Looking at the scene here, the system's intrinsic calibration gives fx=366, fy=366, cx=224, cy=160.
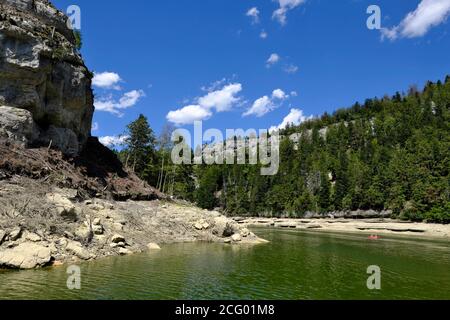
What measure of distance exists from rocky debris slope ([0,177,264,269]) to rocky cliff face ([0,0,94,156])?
32.6 feet

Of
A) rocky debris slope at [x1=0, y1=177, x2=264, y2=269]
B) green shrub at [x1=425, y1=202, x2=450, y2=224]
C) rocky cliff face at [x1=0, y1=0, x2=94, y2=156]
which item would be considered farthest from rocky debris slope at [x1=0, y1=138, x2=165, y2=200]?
green shrub at [x1=425, y1=202, x2=450, y2=224]

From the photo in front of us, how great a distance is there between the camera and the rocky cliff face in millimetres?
38688

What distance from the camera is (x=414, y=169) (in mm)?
109938

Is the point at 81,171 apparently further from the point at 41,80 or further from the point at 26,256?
the point at 26,256

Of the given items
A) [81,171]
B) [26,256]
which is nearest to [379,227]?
[81,171]

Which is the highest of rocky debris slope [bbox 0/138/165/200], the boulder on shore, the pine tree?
the pine tree

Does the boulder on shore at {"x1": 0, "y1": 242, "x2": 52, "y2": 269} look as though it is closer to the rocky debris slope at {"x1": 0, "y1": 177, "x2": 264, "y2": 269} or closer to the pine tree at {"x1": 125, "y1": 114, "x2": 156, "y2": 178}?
the rocky debris slope at {"x1": 0, "y1": 177, "x2": 264, "y2": 269}

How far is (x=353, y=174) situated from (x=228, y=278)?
375 ft

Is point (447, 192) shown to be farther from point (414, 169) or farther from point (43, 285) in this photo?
point (43, 285)

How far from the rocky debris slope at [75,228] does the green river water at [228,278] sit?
1.71 metres

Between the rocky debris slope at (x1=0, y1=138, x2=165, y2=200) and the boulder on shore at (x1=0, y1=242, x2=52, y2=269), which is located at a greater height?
the rocky debris slope at (x1=0, y1=138, x2=165, y2=200)

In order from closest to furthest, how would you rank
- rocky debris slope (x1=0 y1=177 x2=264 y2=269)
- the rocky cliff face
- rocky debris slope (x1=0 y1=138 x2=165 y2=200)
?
1. rocky debris slope (x1=0 y1=177 x2=264 y2=269)
2. rocky debris slope (x1=0 y1=138 x2=165 y2=200)
3. the rocky cliff face

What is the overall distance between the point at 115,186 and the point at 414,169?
94.1 m

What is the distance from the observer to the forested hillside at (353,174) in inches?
3939
